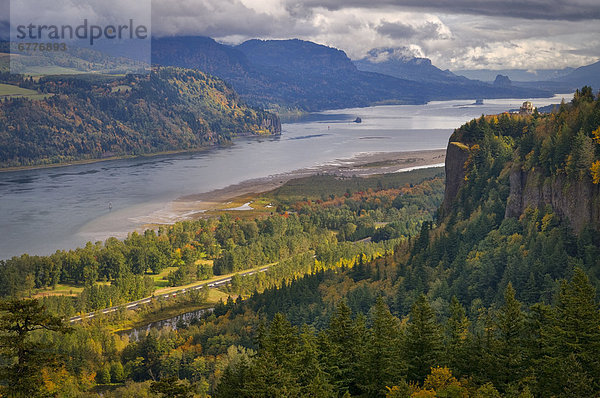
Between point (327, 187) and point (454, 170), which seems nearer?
point (454, 170)

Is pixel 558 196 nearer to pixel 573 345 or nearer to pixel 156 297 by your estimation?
pixel 573 345

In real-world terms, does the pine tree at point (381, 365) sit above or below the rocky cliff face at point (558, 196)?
below

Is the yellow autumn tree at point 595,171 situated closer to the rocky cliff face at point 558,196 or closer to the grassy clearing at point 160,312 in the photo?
the rocky cliff face at point 558,196

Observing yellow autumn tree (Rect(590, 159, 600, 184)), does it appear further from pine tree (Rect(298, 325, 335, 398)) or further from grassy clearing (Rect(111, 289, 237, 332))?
grassy clearing (Rect(111, 289, 237, 332))

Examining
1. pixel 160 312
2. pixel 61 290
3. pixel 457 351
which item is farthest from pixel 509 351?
pixel 61 290

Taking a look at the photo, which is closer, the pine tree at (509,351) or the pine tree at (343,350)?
the pine tree at (509,351)

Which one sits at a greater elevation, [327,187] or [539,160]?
[539,160]

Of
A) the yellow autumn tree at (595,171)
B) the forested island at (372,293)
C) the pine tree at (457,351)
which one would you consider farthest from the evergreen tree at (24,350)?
the yellow autumn tree at (595,171)
